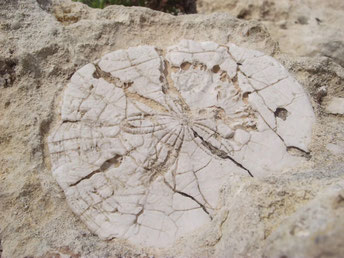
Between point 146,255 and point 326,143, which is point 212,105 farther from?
point 146,255

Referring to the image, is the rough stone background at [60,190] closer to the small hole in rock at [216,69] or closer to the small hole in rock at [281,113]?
the small hole in rock at [281,113]

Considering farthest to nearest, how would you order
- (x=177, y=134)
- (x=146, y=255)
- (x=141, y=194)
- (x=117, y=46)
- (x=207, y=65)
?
(x=117, y=46) < (x=207, y=65) < (x=177, y=134) < (x=141, y=194) < (x=146, y=255)

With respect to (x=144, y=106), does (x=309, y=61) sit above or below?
above

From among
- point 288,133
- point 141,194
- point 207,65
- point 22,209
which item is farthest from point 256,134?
point 22,209

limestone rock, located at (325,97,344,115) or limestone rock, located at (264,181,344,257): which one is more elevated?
limestone rock, located at (264,181,344,257)

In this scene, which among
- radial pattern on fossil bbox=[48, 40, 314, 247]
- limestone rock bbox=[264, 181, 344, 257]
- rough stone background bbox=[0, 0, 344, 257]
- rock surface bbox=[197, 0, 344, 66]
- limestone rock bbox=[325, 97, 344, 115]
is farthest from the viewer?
rock surface bbox=[197, 0, 344, 66]

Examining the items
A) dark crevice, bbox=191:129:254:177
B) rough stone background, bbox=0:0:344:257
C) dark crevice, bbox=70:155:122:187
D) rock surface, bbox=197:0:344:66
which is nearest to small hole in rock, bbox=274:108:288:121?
rough stone background, bbox=0:0:344:257

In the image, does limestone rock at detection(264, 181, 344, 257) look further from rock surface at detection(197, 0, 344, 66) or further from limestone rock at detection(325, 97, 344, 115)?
rock surface at detection(197, 0, 344, 66)
